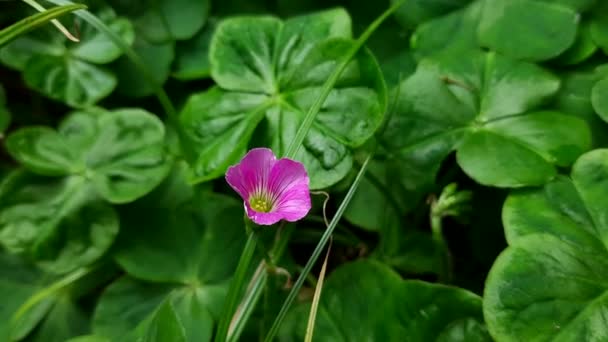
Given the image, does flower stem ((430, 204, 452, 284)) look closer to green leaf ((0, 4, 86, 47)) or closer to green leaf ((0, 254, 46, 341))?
green leaf ((0, 4, 86, 47))

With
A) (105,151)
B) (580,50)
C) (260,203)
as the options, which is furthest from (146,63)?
(580,50)

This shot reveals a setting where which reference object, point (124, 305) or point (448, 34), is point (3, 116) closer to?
point (124, 305)

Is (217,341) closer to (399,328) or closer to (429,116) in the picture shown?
(399,328)

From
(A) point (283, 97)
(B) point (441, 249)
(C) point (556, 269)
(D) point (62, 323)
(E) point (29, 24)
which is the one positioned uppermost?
(E) point (29, 24)

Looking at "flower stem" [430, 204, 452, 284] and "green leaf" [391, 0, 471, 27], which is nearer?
"flower stem" [430, 204, 452, 284]

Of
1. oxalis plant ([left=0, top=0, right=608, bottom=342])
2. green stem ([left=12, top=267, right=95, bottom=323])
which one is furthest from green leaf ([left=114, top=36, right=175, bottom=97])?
green stem ([left=12, top=267, right=95, bottom=323])

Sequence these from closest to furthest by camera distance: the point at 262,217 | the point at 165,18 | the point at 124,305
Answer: the point at 262,217 < the point at 124,305 < the point at 165,18

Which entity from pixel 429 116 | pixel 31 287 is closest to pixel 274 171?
pixel 429 116
